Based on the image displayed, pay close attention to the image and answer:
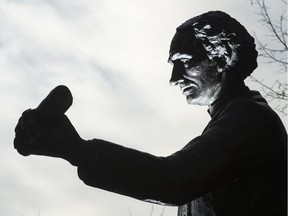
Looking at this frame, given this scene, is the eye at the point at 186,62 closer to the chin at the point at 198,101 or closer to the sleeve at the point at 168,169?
the chin at the point at 198,101

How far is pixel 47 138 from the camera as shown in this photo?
2.01 meters

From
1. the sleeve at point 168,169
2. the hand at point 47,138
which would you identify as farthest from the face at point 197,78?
the hand at point 47,138

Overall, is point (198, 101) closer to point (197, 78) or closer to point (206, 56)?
point (197, 78)

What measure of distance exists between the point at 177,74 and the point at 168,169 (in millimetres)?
900

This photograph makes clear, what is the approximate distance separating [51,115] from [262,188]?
0.97 meters

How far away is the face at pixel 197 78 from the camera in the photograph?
2.90 m

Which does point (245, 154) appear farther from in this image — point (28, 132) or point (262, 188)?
point (28, 132)

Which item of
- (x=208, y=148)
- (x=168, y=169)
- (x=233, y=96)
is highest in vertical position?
(x=233, y=96)

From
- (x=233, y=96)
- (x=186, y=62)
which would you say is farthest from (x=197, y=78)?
(x=233, y=96)

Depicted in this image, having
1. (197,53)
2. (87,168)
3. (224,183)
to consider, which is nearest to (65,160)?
(87,168)

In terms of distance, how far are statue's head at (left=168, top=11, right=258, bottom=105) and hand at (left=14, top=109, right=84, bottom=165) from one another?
1.00 m

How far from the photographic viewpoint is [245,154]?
7.64 ft

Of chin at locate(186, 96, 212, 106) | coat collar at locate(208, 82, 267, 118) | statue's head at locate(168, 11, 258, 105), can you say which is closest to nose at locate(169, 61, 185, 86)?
statue's head at locate(168, 11, 258, 105)

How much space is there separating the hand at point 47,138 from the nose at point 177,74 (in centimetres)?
97
